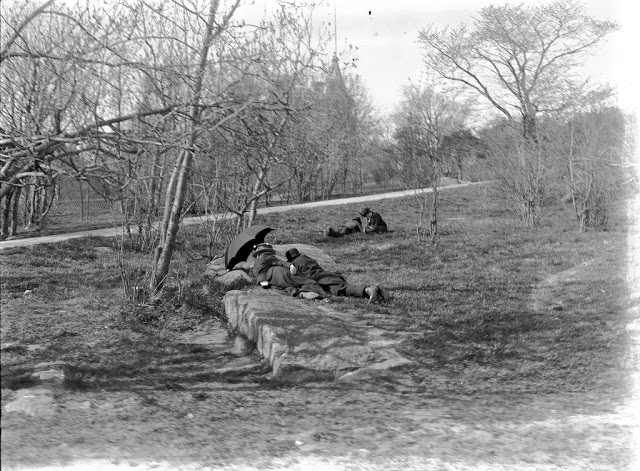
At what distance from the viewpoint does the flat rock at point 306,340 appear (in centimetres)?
564

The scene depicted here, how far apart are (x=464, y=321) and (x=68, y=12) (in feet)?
15.2

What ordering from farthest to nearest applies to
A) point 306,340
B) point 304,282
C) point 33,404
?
point 304,282 < point 306,340 < point 33,404

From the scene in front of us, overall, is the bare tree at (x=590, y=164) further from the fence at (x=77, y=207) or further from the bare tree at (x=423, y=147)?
the fence at (x=77, y=207)

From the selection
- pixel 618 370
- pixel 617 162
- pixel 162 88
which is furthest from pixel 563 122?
pixel 162 88

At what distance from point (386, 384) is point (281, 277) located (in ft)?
10.3

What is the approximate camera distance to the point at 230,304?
7.49 metres

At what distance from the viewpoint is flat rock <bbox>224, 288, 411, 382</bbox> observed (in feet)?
18.5

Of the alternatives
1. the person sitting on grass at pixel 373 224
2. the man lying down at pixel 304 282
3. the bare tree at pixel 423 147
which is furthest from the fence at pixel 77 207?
the man lying down at pixel 304 282

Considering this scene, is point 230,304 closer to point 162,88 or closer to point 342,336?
point 342,336

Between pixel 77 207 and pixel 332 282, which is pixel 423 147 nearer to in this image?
pixel 332 282

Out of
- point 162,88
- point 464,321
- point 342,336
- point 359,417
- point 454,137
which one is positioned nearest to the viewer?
point 359,417

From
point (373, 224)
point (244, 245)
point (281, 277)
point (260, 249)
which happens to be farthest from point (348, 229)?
point (281, 277)

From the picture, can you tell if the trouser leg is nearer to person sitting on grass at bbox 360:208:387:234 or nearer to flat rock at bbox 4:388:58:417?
flat rock at bbox 4:388:58:417

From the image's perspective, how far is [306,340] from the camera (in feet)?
19.9
